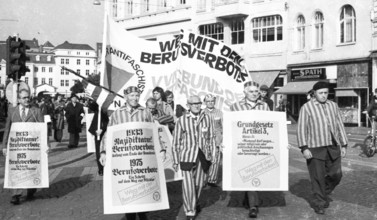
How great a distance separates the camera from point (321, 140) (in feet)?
23.9

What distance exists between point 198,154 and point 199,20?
37.0 metres

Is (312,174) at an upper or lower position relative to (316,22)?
lower

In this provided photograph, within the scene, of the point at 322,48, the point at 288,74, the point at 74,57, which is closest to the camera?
the point at 322,48

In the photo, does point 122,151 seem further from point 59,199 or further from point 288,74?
point 288,74

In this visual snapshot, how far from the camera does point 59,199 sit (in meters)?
8.40

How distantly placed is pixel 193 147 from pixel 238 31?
3434 cm

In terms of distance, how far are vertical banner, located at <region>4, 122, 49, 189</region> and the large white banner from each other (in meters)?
2.09

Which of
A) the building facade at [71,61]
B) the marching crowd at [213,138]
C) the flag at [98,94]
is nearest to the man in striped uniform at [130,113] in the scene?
the marching crowd at [213,138]

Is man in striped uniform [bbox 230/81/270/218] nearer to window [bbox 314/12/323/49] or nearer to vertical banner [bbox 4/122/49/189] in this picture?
vertical banner [bbox 4/122/49/189]

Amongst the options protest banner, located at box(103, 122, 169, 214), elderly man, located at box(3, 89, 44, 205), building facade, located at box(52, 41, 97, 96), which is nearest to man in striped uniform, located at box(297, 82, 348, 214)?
protest banner, located at box(103, 122, 169, 214)

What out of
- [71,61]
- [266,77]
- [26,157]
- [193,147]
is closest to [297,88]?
[266,77]

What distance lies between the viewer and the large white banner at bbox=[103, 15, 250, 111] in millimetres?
9812

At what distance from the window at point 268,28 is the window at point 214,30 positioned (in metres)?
3.73

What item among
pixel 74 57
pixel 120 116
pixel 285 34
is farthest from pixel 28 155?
pixel 74 57
